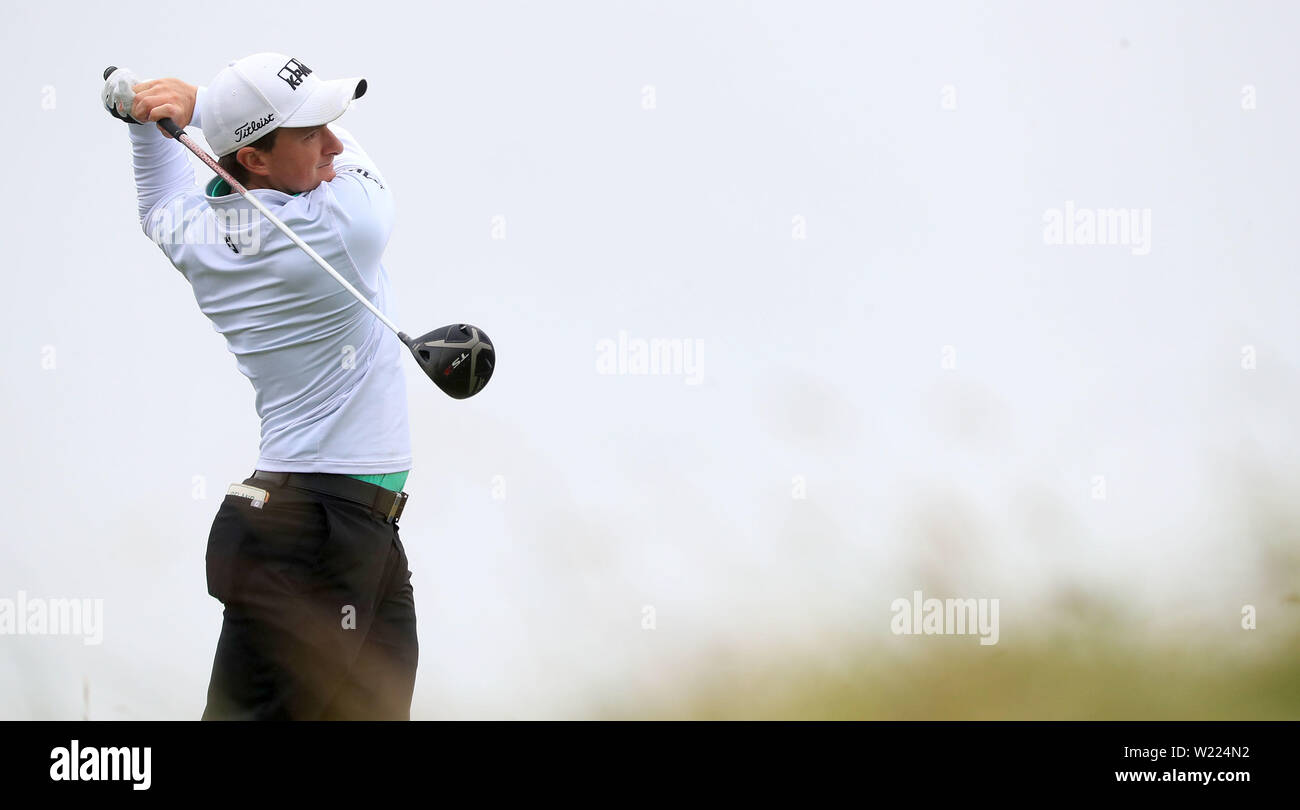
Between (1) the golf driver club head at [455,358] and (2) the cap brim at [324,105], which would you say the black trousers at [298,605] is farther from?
(2) the cap brim at [324,105]

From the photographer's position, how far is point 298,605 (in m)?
2.62

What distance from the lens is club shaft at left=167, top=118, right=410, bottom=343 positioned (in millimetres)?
2586

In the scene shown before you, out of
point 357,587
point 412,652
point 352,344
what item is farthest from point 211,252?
point 412,652

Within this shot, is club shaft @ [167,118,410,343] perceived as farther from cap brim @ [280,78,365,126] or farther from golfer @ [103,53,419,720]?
cap brim @ [280,78,365,126]

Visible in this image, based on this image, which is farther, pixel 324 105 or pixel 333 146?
pixel 333 146

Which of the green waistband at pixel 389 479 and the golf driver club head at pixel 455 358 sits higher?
the golf driver club head at pixel 455 358

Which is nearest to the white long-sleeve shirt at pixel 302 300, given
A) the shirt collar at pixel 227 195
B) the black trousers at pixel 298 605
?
the shirt collar at pixel 227 195

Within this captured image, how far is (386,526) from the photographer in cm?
277

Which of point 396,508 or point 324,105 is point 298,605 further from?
point 324,105

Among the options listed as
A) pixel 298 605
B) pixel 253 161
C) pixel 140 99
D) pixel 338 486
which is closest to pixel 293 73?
pixel 253 161

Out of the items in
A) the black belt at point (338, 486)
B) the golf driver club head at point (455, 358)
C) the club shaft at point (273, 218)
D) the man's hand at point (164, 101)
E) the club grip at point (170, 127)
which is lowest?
the black belt at point (338, 486)

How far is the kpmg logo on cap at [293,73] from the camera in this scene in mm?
2605

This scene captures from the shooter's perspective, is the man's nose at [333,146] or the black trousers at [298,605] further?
the man's nose at [333,146]

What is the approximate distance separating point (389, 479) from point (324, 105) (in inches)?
30.6
